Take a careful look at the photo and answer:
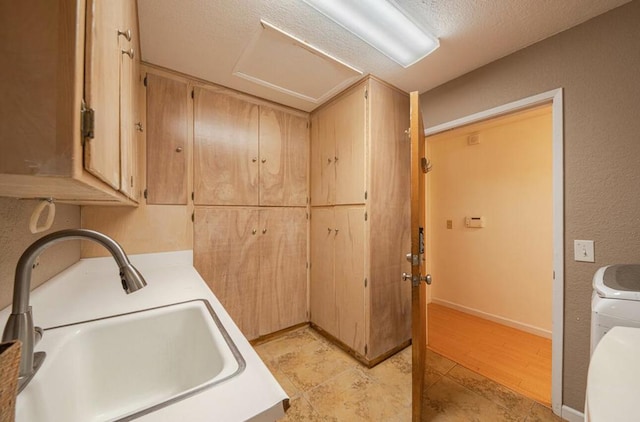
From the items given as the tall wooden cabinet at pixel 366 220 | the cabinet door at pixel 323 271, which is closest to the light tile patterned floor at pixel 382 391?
the tall wooden cabinet at pixel 366 220

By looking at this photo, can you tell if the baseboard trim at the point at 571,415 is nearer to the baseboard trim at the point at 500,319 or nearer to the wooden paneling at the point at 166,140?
the baseboard trim at the point at 500,319

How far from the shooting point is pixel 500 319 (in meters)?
2.60

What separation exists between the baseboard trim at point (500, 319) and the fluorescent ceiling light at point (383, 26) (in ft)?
9.07

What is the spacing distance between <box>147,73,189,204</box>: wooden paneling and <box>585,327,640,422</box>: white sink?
2200 millimetres

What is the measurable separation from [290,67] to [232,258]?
1.58 m

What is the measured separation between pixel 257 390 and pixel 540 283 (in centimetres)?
306

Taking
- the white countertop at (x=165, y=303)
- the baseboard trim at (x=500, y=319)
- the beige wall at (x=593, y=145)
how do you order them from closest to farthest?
the white countertop at (x=165, y=303) < the beige wall at (x=593, y=145) < the baseboard trim at (x=500, y=319)

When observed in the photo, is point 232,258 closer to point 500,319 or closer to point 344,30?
point 344,30

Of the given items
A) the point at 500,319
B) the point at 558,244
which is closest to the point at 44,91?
the point at 558,244

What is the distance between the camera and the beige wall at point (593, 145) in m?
1.18

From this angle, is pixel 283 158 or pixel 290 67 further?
pixel 283 158

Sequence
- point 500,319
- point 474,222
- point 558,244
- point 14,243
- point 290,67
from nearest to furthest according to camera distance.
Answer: point 14,243, point 558,244, point 290,67, point 500,319, point 474,222

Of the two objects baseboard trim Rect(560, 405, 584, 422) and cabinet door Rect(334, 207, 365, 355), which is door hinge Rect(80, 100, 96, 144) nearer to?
cabinet door Rect(334, 207, 365, 355)

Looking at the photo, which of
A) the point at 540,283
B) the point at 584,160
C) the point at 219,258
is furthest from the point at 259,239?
the point at 540,283
